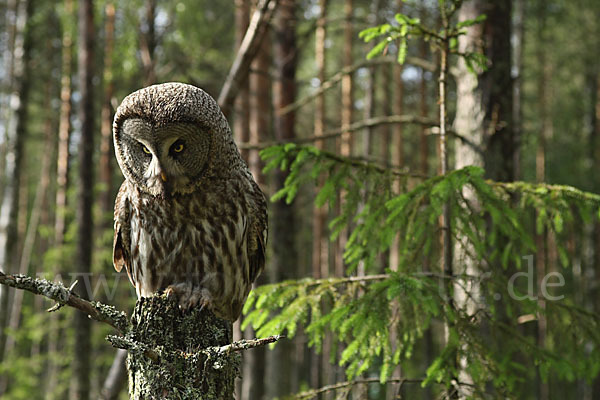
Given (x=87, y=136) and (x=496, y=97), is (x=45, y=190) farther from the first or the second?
(x=496, y=97)

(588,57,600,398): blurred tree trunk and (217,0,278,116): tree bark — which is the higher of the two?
(588,57,600,398): blurred tree trunk

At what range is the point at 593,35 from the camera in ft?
59.3

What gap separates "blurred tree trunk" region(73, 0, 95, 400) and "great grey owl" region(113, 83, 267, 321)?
4.70 meters

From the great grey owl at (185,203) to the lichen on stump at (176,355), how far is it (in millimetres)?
153

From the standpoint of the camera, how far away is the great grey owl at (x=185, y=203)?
2.64m

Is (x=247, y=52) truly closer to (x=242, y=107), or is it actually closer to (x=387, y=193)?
(x=387, y=193)

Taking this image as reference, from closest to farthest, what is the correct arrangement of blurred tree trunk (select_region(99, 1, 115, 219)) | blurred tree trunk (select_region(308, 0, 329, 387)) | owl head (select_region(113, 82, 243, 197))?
owl head (select_region(113, 82, 243, 197)), blurred tree trunk (select_region(308, 0, 329, 387)), blurred tree trunk (select_region(99, 1, 115, 219))

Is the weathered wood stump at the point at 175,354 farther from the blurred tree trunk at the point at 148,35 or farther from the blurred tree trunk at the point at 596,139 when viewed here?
the blurred tree trunk at the point at 596,139

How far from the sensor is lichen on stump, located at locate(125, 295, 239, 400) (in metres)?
2.15

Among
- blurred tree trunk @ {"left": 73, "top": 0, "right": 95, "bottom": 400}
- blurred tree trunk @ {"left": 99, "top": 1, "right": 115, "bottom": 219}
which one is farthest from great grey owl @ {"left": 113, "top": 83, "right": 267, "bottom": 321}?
blurred tree trunk @ {"left": 99, "top": 1, "right": 115, "bottom": 219}

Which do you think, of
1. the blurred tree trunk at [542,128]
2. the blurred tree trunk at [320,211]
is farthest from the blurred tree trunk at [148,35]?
the blurred tree trunk at [542,128]

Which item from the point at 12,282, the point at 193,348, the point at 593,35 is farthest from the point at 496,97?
the point at 593,35

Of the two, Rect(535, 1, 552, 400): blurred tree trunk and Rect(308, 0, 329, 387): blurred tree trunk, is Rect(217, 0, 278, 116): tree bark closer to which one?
Rect(308, 0, 329, 387): blurred tree trunk

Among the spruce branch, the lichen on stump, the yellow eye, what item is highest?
the yellow eye
